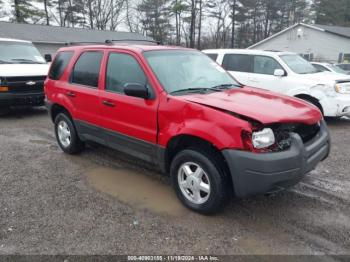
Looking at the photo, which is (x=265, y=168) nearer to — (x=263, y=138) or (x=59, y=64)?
(x=263, y=138)

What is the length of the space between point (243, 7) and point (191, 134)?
162 ft

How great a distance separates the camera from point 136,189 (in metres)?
4.42

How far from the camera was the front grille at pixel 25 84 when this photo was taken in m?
8.51

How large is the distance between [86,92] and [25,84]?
4.64m

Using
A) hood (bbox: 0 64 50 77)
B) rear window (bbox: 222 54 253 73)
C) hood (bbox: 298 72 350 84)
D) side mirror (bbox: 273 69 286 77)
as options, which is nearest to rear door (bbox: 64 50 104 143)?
hood (bbox: 0 64 50 77)

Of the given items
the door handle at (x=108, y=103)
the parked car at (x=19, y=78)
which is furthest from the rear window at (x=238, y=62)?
the door handle at (x=108, y=103)

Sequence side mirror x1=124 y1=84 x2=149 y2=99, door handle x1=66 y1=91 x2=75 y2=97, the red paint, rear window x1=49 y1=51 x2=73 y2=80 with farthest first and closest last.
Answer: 1. rear window x1=49 y1=51 x2=73 y2=80
2. door handle x1=66 y1=91 x2=75 y2=97
3. side mirror x1=124 y1=84 x2=149 y2=99
4. the red paint

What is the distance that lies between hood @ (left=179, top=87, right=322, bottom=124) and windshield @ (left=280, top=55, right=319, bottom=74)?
15.4 feet

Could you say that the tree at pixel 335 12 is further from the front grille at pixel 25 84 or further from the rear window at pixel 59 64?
the rear window at pixel 59 64

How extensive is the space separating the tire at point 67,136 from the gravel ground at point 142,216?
1.14 ft

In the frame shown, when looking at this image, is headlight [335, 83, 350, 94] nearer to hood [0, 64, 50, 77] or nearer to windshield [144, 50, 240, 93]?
windshield [144, 50, 240, 93]

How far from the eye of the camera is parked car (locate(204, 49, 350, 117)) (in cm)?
778

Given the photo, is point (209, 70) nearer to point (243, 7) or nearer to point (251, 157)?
point (251, 157)

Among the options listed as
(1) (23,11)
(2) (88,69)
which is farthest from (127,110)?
(1) (23,11)
